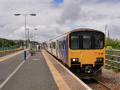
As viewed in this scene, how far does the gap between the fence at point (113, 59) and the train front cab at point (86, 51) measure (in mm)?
3082

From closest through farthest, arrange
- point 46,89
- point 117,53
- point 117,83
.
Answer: point 46,89 → point 117,83 → point 117,53

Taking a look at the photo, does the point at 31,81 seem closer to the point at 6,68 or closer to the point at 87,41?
the point at 87,41

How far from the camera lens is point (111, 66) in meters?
14.8

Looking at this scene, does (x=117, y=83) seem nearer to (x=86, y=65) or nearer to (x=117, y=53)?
(x=86, y=65)

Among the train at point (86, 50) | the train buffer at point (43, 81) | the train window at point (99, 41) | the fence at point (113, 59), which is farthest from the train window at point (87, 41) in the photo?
the fence at point (113, 59)

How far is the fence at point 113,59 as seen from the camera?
44.9 ft

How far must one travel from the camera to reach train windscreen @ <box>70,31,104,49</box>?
1101 centimetres

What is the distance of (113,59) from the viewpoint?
48.2 ft

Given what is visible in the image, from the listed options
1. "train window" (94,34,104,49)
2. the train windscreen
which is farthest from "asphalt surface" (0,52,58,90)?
"train window" (94,34,104,49)

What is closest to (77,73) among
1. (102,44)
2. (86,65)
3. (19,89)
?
(86,65)

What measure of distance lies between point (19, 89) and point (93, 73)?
5.36 meters

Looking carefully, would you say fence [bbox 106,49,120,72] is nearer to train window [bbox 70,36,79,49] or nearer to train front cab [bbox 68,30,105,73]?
train front cab [bbox 68,30,105,73]

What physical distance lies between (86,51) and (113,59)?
4753mm

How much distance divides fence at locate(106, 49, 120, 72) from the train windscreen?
3212 mm
